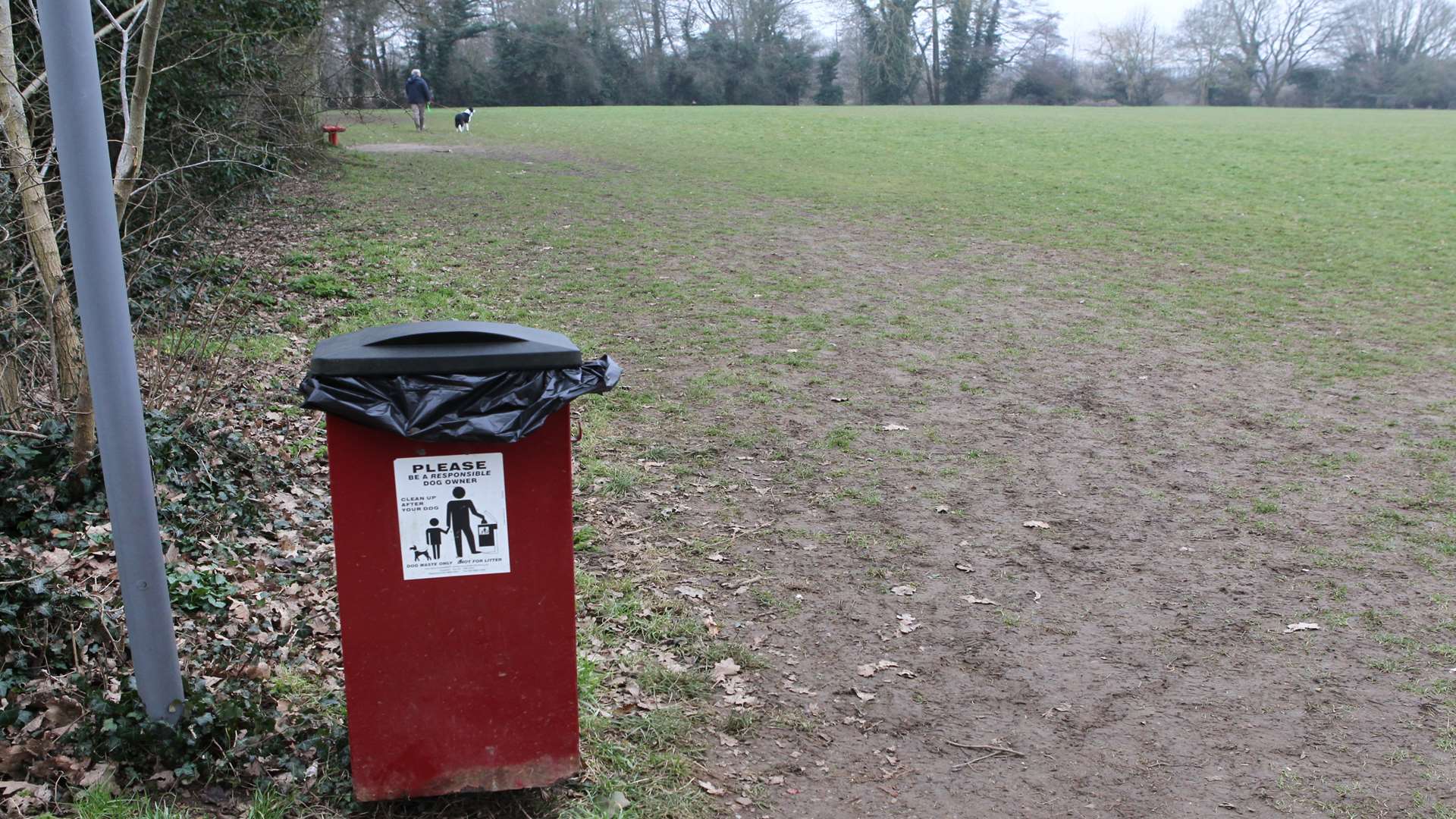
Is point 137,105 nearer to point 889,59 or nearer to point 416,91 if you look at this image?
point 416,91

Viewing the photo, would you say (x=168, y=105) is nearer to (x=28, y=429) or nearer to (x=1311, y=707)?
(x=28, y=429)

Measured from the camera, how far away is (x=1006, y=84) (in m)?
66.2

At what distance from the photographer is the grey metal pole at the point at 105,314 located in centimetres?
283

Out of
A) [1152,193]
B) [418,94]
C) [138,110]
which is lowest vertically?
[1152,193]

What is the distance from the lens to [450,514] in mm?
2967

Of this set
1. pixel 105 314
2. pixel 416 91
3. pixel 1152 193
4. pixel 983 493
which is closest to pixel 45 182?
pixel 105 314

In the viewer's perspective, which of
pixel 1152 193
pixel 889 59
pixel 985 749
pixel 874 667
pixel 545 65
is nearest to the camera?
pixel 985 749

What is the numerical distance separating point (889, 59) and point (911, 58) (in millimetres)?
1645

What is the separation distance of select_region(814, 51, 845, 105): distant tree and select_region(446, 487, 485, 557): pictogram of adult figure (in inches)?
2442

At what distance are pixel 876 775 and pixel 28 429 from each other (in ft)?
13.2

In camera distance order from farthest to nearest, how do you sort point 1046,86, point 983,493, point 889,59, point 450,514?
point 889,59 < point 1046,86 < point 983,493 < point 450,514

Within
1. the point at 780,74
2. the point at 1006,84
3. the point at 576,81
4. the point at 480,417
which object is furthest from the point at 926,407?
the point at 1006,84

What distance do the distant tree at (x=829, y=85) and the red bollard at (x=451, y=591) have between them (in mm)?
61953

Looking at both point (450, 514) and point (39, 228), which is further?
point (39, 228)
